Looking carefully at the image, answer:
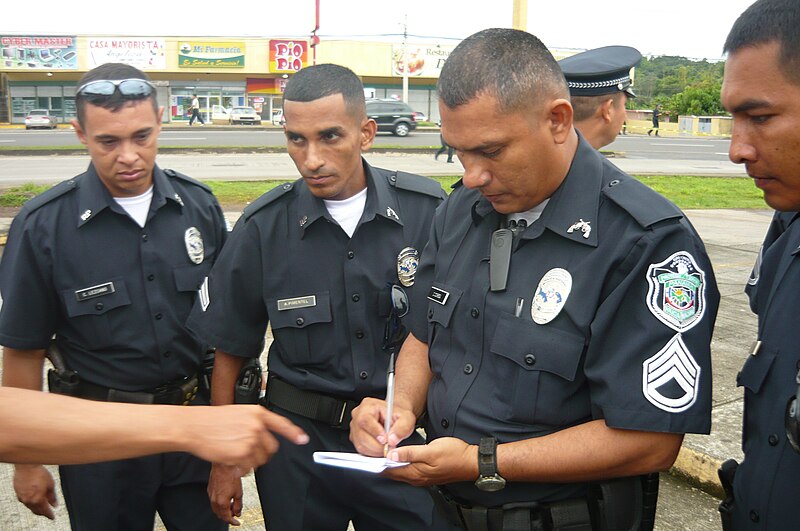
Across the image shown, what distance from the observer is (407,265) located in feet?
9.04

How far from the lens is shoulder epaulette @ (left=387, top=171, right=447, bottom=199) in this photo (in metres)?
2.92

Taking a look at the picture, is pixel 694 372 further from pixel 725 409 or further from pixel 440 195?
pixel 725 409

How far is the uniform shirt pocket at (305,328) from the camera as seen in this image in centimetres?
262

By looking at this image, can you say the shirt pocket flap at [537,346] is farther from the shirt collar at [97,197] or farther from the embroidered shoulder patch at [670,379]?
the shirt collar at [97,197]

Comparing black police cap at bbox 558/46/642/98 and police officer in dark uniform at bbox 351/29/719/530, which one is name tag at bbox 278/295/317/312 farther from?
black police cap at bbox 558/46/642/98

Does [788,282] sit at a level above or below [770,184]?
below

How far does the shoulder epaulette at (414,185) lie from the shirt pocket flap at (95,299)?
3.63ft

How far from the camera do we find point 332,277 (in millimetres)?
2686

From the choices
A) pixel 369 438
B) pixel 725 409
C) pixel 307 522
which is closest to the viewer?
pixel 369 438

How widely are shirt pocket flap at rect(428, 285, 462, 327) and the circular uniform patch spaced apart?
265mm

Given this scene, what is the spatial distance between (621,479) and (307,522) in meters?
1.21

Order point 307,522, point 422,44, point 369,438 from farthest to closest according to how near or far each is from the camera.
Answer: point 422,44 → point 307,522 → point 369,438

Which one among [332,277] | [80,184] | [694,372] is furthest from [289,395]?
[694,372]

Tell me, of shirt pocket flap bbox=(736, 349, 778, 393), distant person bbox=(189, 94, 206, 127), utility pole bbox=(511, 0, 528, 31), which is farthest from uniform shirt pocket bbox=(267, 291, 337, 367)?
distant person bbox=(189, 94, 206, 127)
